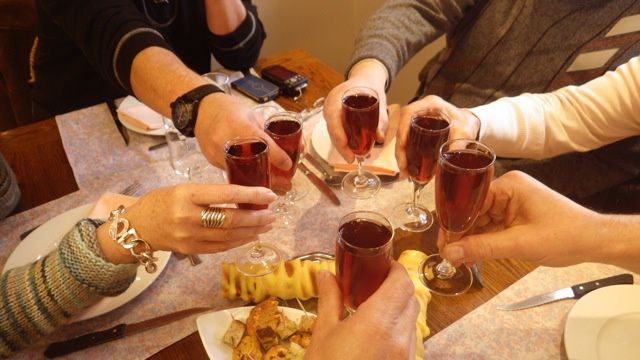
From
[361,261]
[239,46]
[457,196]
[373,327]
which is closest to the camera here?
[373,327]

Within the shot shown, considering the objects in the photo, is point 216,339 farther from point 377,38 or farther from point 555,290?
point 377,38

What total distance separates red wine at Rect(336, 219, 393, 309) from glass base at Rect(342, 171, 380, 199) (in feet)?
1.13

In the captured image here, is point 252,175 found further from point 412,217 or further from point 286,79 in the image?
point 286,79

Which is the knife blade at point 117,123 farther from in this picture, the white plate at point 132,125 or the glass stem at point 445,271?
the glass stem at point 445,271

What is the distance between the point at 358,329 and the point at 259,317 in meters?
0.26

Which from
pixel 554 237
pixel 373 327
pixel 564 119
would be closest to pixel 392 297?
pixel 373 327

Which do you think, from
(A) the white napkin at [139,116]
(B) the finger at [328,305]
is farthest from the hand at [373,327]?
(A) the white napkin at [139,116]

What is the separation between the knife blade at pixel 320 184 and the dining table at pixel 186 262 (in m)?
0.01

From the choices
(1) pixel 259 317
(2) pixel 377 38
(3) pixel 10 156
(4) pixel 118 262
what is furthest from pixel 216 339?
(2) pixel 377 38

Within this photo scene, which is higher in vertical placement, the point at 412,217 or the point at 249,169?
the point at 249,169

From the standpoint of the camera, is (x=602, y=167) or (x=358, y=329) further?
(x=602, y=167)

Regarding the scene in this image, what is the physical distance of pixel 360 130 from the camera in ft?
3.54

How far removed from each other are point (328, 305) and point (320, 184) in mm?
523

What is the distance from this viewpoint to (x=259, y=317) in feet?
2.56
